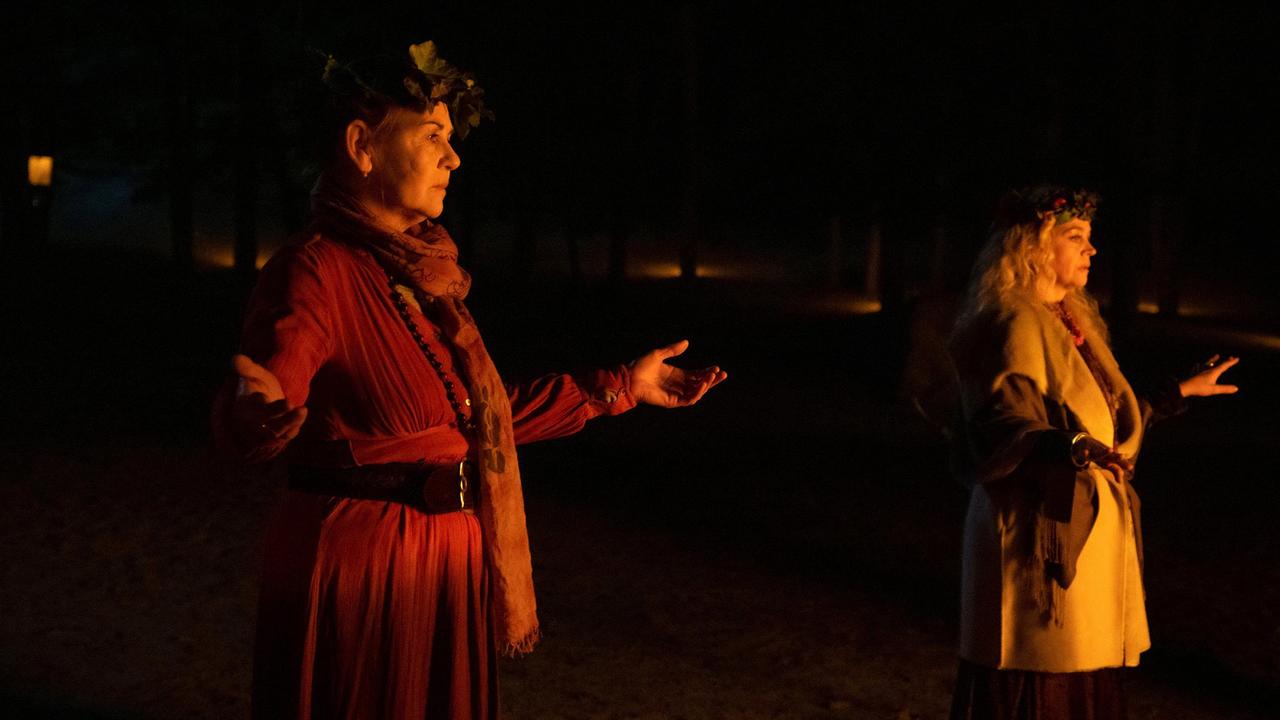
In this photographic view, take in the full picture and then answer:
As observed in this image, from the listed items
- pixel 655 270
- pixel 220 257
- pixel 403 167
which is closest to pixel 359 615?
pixel 403 167

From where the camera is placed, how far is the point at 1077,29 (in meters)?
20.2

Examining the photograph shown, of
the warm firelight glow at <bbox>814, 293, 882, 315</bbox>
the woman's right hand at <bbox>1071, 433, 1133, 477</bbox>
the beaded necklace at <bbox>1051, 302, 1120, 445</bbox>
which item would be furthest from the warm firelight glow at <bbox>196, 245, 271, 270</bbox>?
the woman's right hand at <bbox>1071, 433, 1133, 477</bbox>

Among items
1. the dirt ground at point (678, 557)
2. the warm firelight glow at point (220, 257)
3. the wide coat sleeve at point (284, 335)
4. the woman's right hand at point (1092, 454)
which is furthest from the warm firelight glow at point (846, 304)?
the wide coat sleeve at point (284, 335)

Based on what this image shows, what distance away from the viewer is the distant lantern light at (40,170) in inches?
1000

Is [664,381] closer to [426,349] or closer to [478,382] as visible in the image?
[478,382]

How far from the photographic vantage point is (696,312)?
24.7m

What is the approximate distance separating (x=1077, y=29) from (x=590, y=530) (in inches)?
564

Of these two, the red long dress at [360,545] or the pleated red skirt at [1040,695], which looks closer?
the red long dress at [360,545]

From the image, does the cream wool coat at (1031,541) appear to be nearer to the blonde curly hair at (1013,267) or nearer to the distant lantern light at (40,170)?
the blonde curly hair at (1013,267)

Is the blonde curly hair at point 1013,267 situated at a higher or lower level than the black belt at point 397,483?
higher

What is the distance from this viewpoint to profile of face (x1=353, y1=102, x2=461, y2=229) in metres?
3.21

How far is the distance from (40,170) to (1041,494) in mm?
25284

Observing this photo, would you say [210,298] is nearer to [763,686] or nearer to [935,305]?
[935,305]

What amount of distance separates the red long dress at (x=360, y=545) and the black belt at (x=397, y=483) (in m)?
0.02
